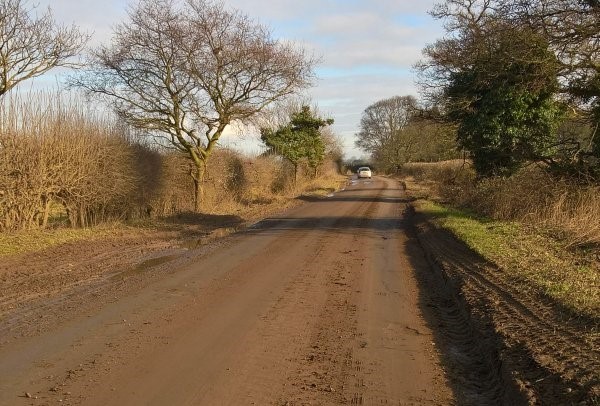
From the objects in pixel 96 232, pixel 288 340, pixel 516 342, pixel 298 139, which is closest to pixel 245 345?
pixel 288 340

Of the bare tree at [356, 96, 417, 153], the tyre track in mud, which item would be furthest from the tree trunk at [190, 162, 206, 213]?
the bare tree at [356, 96, 417, 153]

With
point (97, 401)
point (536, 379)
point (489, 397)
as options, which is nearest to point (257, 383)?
point (97, 401)

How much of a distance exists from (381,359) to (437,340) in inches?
43.3

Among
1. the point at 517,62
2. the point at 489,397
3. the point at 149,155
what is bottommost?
the point at 489,397

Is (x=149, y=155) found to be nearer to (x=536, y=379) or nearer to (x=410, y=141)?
(x=536, y=379)

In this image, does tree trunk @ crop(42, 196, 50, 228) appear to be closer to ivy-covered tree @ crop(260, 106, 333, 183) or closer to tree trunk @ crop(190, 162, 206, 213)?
tree trunk @ crop(190, 162, 206, 213)

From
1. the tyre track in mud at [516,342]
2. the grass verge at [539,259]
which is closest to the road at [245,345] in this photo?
the tyre track in mud at [516,342]

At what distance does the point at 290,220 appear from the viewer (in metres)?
21.0

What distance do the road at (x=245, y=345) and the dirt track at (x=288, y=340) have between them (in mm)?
21

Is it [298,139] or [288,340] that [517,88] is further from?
[298,139]

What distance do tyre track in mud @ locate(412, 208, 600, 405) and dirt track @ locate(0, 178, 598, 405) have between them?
0.02 meters

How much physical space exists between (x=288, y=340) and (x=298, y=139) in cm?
3763

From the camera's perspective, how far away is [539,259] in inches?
394

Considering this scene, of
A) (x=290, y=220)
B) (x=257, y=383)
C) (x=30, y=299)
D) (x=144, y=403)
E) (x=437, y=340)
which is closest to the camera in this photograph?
(x=144, y=403)
